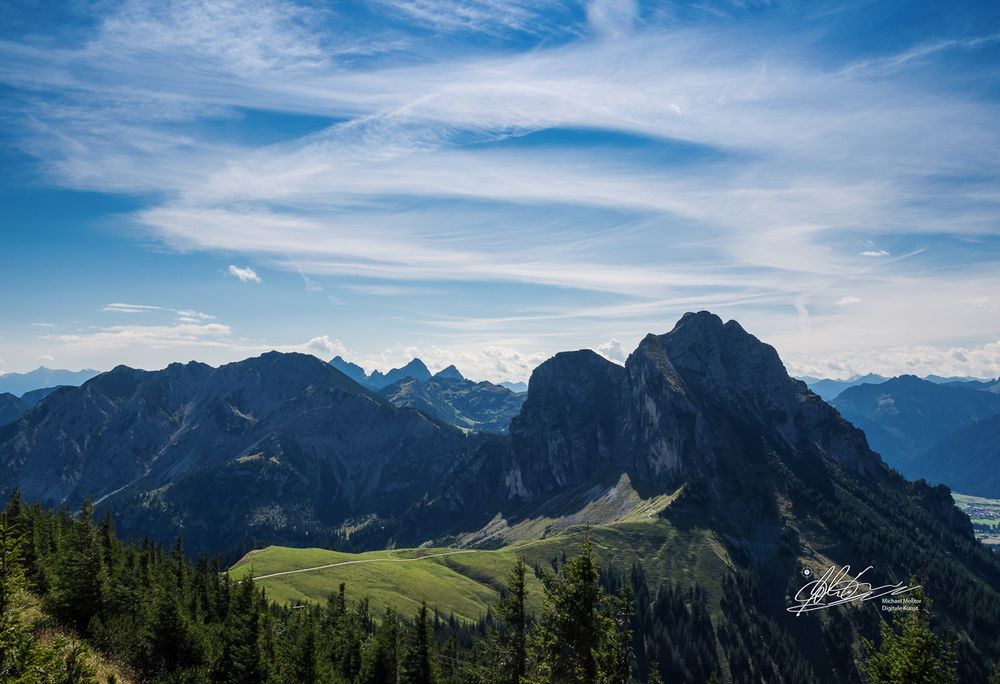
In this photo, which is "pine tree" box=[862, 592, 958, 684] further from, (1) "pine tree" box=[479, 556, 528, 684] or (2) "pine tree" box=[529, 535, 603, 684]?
(1) "pine tree" box=[479, 556, 528, 684]

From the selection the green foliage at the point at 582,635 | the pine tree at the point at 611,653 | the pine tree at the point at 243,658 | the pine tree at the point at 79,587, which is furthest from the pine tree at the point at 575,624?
the pine tree at the point at 79,587

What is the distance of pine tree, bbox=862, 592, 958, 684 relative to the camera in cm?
3534

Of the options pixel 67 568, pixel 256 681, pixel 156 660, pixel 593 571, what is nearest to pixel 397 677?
pixel 256 681

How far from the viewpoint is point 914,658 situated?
117ft

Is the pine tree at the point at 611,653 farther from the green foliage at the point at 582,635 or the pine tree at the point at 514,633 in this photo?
the pine tree at the point at 514,633

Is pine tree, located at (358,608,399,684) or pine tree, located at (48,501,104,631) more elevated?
pine tree, located at (48,501,104,631)

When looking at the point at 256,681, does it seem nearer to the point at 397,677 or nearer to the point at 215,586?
the point at 397,677

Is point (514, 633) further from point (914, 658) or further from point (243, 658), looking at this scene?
→ point (243, 658)

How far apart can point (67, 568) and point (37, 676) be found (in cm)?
3757

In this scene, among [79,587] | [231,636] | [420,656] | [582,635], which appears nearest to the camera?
[582,635]

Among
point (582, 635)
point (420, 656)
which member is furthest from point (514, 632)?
point (420, 656)

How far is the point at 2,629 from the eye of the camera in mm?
25281

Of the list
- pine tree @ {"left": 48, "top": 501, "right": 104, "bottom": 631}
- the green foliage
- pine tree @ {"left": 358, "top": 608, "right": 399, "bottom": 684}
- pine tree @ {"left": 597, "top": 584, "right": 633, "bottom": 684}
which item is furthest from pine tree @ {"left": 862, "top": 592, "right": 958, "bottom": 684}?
pine tree @ {"left": 48, "top": 501, "right": 104, "bottom": 631}

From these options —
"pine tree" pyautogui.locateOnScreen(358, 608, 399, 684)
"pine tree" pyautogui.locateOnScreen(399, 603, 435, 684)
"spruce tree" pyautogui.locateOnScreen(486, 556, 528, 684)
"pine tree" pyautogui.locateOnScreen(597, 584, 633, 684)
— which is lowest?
"pine tree" pyautogui.locateOnScreen(358, 608, 399, 684)
